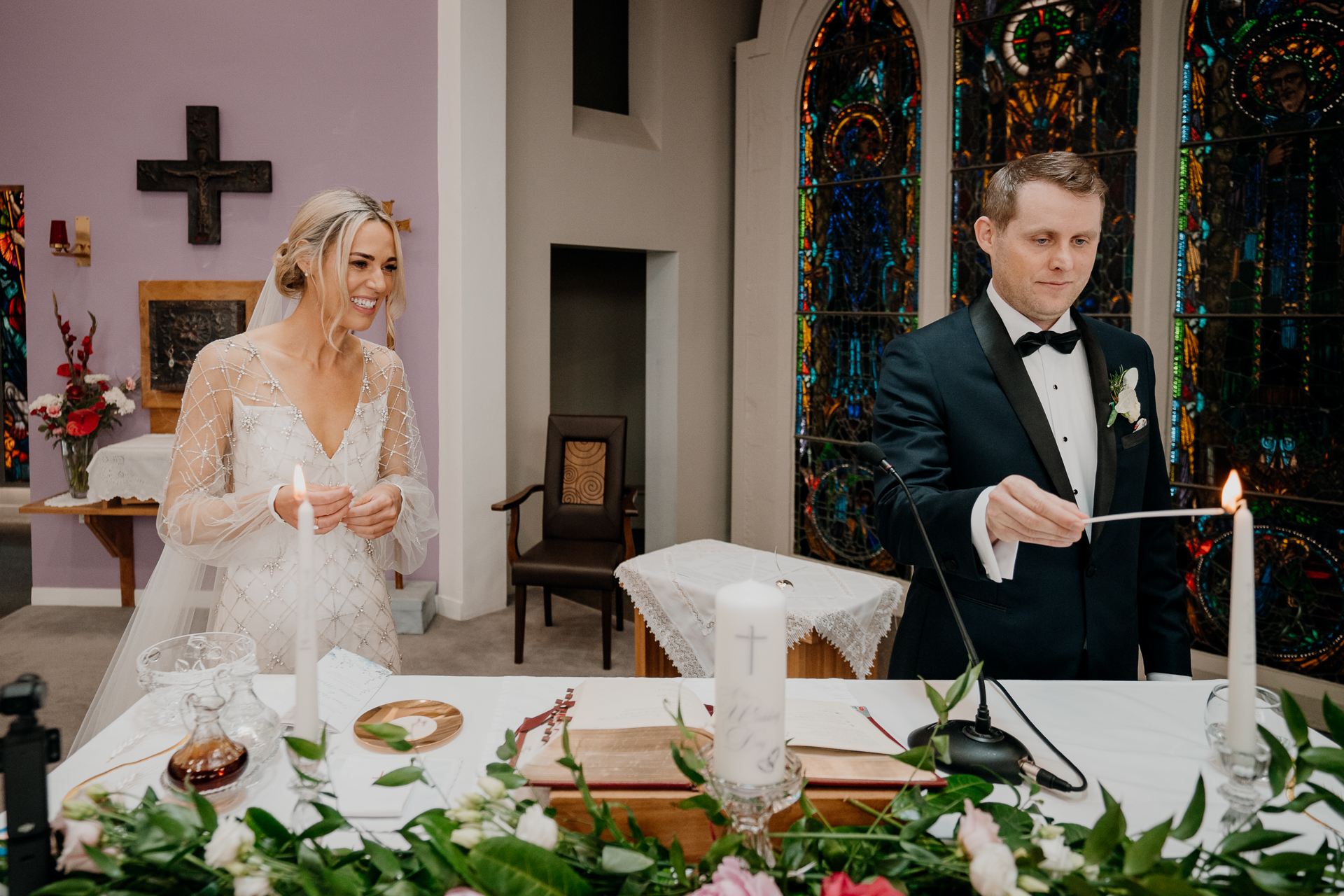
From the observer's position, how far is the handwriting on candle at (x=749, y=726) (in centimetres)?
73

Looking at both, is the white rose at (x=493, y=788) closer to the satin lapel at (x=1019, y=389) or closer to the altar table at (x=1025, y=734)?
the altar table at (x=1025, y=734)

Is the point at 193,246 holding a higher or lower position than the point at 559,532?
higher

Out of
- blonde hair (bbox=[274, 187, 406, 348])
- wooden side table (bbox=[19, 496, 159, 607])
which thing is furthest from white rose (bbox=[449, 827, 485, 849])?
wooden side table (bbox=[19, 496, 159, 607])

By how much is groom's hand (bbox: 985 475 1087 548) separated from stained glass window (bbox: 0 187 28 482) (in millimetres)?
9985

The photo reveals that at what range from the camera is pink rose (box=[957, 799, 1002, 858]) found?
0.77 m

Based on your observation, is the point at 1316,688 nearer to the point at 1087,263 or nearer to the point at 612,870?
the point at 1087,263

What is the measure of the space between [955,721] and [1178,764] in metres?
0.33

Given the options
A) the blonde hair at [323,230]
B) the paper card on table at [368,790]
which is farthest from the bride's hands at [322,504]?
the paper card on table at [368,790]

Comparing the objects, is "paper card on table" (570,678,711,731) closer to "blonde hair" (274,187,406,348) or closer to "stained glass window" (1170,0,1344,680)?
"blonde hair" (274,187,406,348)

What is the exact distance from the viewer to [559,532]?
17.2 feet

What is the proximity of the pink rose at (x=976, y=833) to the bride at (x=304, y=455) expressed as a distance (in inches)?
59.1

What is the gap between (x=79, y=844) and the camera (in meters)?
0.82

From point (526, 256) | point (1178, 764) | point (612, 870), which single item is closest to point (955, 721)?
point (1178, 764)

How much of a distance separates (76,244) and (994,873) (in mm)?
5993
